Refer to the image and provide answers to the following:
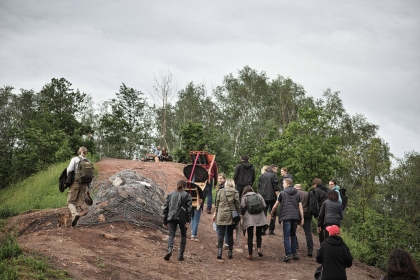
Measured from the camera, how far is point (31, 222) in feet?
42.2

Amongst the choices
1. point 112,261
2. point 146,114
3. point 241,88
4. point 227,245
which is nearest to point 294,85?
point 241,88

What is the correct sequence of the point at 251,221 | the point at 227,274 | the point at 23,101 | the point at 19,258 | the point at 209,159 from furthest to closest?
the point at 23,101, the point at 209,159, the point at 251,221, the point at 227,274, the point at 19,258

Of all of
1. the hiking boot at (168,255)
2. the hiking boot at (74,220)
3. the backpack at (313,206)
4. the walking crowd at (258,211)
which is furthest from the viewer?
the backpack at (313,206)

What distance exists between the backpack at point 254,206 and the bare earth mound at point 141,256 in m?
1.30

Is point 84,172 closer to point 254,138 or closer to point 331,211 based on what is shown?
point 331,211

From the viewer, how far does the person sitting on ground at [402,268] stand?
4199 millimetres

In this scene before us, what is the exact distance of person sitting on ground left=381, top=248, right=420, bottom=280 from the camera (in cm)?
420

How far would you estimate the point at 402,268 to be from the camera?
4207 millimetres

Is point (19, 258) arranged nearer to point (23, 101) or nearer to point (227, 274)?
point (227, 274)

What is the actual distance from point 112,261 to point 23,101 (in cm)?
4929

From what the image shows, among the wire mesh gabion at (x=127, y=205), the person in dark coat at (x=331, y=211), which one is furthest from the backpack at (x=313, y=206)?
the wire mesh gabion at (x=127, y=205)

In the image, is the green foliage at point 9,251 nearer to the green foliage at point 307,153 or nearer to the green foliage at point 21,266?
the green foliage at point 21,266

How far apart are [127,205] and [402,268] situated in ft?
28.7

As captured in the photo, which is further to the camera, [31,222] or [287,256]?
[31,222]
